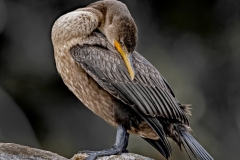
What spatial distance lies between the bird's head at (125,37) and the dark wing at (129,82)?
103 millimetres

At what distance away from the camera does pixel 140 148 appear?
7484 mm

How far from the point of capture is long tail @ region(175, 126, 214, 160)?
4.46m

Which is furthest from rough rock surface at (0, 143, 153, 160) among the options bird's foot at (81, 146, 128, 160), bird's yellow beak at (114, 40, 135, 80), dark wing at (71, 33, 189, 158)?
bird's yellow beak at (114, 40, 135, 80)

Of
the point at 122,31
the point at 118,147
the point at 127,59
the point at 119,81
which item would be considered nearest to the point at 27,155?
the point at 118,147

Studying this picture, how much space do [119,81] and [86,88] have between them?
9.4 inches

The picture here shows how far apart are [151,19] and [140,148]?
6.19 feet

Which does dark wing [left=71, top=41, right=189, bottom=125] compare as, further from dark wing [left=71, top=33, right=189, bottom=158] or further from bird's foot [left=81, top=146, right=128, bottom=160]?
bird's foot [left=81, top=146, right=128, bottom=160]

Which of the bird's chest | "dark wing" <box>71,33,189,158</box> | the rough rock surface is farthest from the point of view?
the bird's chest

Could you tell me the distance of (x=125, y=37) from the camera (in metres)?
4.51

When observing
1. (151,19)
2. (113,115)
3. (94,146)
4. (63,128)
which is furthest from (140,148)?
(113,115)

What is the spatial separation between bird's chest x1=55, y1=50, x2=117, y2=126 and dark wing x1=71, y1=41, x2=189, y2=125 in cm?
5

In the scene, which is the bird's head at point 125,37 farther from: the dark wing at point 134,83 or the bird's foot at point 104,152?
the bird's foot at point 104,152

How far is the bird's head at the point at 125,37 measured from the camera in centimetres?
450

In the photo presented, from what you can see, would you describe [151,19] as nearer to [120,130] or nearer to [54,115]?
[54,115]
